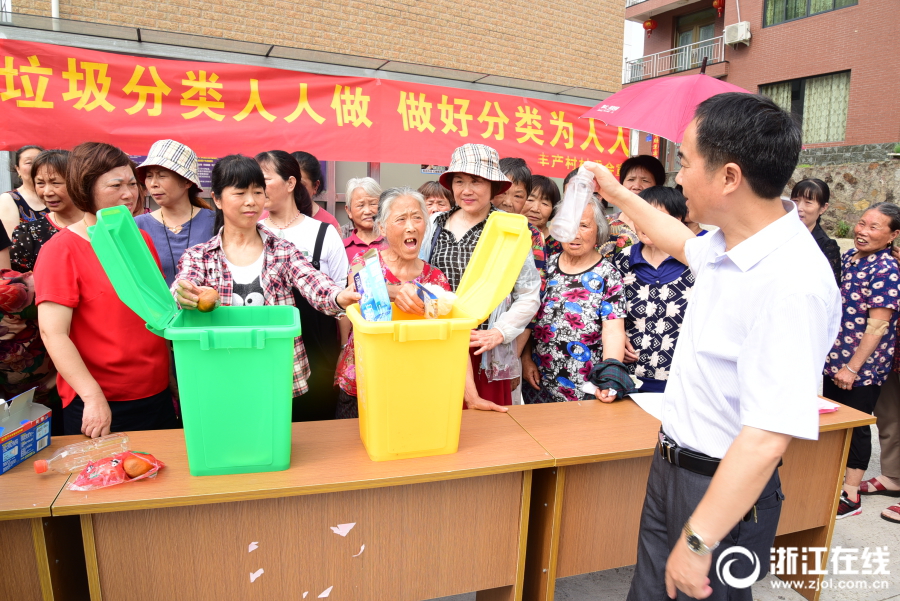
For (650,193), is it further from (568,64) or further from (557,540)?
(568,64)

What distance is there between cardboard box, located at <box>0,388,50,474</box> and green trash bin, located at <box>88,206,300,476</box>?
0.49 meters

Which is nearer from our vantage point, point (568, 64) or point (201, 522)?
point (201, 522)

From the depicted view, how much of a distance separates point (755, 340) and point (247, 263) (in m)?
1.77

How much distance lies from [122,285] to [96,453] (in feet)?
1.93

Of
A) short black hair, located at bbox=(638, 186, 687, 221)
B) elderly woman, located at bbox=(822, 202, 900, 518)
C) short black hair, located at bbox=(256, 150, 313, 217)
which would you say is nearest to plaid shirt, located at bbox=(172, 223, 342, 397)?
short black hair, located at bbox=(256, 150, 313, 217)

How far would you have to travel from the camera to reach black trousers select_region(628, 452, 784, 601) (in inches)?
52.3

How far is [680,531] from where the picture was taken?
4.64 feet

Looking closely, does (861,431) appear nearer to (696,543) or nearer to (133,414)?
A: (696,543)

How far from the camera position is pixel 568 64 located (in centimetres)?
786

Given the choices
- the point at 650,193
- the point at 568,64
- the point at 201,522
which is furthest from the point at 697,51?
the point at 201,522

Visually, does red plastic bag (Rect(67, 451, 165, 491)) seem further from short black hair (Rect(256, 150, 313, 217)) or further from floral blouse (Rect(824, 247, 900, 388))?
floral blouse (Rect(824, 247, 900, 388))

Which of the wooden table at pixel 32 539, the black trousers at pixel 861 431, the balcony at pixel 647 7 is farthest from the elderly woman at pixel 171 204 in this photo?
the balcony at pixel 647 7

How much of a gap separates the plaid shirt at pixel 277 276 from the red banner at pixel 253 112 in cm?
230

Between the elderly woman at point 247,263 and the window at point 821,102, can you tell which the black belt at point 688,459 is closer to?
the elderly woman at point 247,263
